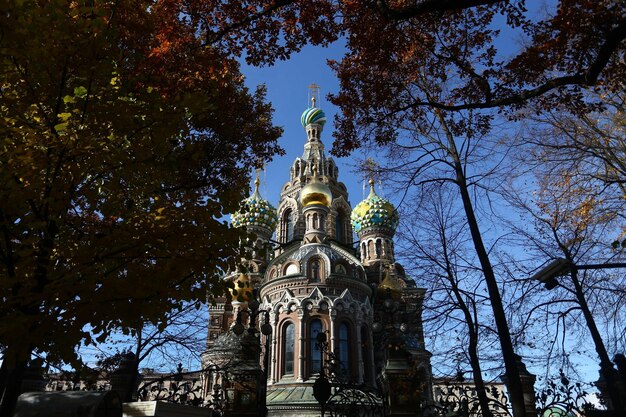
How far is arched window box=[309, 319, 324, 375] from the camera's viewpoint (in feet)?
79.0

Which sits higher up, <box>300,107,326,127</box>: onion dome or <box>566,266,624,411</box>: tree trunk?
<box>300,107,326,127</box>: onion dome

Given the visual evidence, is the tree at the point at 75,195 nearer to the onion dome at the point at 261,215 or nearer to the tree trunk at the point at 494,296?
the tree trunk at the point at 494,296

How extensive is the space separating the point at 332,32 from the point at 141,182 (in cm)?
530

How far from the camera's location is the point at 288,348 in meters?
25.5

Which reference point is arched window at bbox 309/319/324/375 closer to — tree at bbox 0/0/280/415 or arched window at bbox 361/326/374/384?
arched window at bbox 361/326/374/384

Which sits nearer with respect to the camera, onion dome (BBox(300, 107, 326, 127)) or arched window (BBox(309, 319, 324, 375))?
arched window (BBox(309, 319, 324, 375))

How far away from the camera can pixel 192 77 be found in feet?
28.4

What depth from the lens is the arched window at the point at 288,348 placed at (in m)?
24.8

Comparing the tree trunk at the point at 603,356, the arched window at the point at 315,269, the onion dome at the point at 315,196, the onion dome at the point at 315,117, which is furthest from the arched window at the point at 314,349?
the onion dome at the point at 315,117

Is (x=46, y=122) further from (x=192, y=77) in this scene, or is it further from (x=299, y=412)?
(x=299, y=412)

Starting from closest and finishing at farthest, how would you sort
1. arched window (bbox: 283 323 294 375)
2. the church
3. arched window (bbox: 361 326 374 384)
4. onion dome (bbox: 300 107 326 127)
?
1. the church
2. arched window (bbox: 283 323 294 375)
3. arched window (bbox: 361 326 374 384)
4. onion dome (bbox: 300 107 326 127)

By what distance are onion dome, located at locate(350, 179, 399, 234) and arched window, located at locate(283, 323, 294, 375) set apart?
52.8 feet

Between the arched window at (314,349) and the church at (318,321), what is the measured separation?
56mm

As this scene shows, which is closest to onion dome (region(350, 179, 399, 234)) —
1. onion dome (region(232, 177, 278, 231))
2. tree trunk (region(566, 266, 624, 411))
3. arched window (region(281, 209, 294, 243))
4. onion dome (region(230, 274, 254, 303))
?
arched window (region(281, 209, 294, 243))
